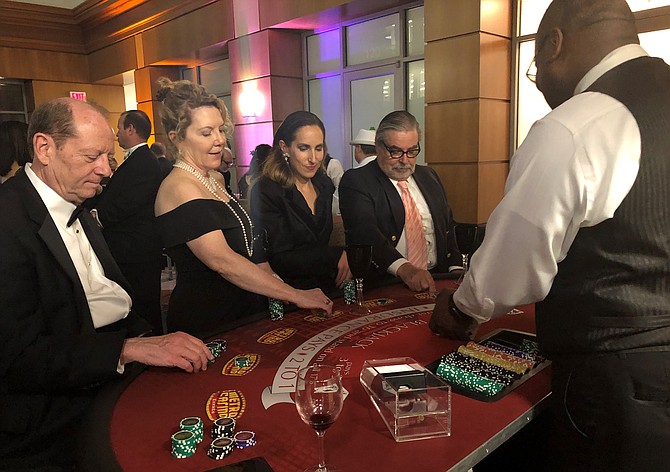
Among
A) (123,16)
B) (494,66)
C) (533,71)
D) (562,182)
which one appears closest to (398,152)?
(533,71)

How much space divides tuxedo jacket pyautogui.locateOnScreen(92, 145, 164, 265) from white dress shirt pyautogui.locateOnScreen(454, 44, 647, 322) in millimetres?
2619

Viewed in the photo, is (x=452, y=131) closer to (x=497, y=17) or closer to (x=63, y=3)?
(x=497, y=17)

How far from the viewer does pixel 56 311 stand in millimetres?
1382

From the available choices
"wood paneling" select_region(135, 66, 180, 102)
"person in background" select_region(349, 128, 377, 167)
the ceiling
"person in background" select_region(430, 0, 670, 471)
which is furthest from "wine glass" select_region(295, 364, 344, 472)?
the ceiling

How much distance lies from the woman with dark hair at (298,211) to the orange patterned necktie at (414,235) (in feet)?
1.19

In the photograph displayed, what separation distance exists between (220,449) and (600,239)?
88cm

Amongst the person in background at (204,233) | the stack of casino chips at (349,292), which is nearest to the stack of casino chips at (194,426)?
the person in background at (204,233)

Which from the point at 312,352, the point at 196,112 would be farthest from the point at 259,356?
the point at 196,112

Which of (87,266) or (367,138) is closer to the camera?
(87,266)

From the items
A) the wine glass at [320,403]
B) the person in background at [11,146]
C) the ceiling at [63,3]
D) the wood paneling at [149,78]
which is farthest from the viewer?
the ceiling at [63,3]

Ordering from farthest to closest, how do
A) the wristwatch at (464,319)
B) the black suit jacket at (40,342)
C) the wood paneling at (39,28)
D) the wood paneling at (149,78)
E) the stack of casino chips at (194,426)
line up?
the wood paneling at (39,28) < the wood paneling at (149,78) < the wristwatch at (464,319) < the black suit jacket at (40,342) < the stack of casino chips at (194,426)

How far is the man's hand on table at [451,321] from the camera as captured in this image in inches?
59.9

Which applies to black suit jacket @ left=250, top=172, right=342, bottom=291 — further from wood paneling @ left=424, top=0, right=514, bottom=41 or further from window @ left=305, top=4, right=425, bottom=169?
window @ left=305, top=4, right=425, bottom=169

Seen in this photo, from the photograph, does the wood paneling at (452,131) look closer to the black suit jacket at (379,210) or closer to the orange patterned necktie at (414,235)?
the black suit jacket at (379,210)
